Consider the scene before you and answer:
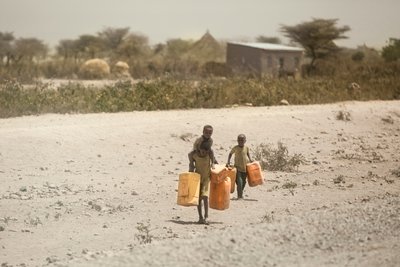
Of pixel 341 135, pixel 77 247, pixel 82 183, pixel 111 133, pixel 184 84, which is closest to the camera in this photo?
pixel 77 247

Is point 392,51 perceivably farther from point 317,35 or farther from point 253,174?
point 253,174

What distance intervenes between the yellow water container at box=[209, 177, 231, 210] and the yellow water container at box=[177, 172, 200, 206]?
0.40 m

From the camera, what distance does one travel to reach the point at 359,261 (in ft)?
18.2

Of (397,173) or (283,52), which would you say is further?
Result: (283,52)

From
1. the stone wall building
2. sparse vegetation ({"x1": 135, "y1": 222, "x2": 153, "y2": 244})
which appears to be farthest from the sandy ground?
the stone wall building

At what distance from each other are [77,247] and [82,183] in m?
3.33

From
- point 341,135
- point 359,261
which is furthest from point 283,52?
point 359,261

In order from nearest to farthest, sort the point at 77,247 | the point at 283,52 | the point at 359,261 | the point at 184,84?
the point at 359,261 → the point at 77,247 → the point at 184,84 → the point at 283,52

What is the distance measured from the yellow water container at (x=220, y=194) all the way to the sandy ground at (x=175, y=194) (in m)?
0.24

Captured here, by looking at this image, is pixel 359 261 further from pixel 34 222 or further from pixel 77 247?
pixel 34 222

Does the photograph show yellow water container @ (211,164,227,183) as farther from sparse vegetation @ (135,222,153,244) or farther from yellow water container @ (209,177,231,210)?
sparse vegetation @ (135,222,153,244)

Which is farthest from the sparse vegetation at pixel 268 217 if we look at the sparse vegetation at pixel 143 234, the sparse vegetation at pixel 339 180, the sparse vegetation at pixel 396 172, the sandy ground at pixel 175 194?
the sparse vegetation at pixel 396 172

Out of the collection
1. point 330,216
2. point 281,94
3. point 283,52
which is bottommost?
point 330,216

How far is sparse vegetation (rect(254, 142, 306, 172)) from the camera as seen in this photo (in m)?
11.9
